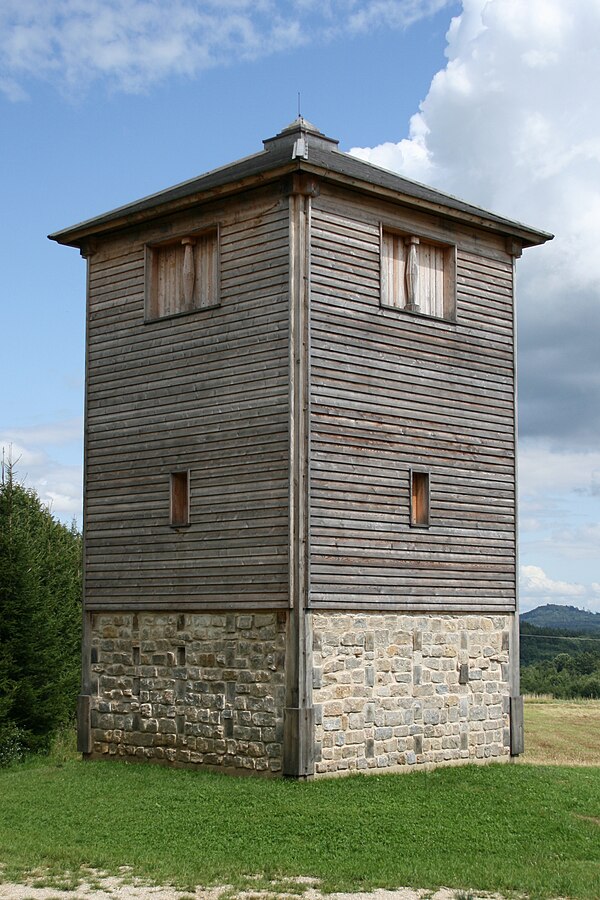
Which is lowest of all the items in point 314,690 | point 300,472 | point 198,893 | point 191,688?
point 198,893

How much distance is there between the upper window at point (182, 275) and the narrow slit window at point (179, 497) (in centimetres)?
270

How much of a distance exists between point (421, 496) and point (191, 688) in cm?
474

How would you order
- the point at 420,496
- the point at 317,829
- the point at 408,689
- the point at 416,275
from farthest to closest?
the point at 416,275, the point at 420,496, the point at 408,689, the point at 317,829

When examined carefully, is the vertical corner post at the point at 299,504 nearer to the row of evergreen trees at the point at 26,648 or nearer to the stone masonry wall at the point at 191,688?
the stone masonry wall at the point at 191,688

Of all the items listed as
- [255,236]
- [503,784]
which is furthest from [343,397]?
[503,784]

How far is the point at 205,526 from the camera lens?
1991 cm

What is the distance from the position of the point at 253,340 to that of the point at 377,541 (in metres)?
3.61

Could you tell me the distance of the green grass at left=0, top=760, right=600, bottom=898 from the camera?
12711 millimetres

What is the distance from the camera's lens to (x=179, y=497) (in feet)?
67.9

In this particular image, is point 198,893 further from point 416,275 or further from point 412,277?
point 416,275

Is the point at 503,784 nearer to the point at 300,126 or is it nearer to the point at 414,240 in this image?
the point at 414,240

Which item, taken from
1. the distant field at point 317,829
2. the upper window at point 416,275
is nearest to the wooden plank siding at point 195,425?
the upper window at point 416,275

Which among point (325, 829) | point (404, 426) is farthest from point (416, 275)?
point (325, 829)

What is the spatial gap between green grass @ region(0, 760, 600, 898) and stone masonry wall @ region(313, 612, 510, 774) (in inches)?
29.9
